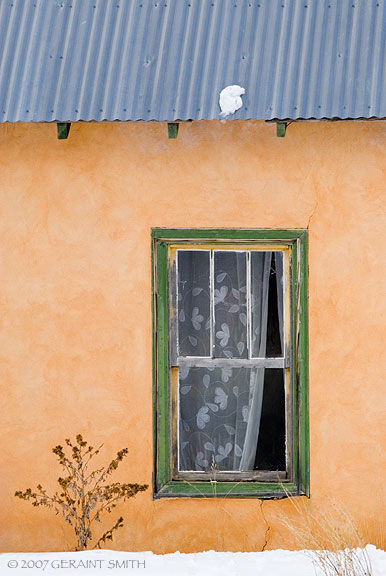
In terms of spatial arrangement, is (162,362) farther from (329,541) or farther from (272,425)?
(329,541)

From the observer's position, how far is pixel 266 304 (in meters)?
7.25

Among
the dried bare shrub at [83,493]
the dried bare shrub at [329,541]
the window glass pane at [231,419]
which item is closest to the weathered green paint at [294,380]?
the window glass pane at [231,419]

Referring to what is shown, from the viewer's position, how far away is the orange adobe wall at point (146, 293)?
7.05 metres

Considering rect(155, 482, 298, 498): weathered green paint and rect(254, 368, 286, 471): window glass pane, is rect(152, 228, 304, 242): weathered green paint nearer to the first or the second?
rect(254, 368, 286, 471): window glass pane

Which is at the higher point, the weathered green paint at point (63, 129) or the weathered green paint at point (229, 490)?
the weathered green paint at point (63, 129)

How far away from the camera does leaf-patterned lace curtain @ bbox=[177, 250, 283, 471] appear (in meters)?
7.24

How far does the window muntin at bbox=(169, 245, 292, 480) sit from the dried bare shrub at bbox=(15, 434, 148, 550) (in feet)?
1.44

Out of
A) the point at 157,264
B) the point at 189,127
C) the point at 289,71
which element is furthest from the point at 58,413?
the point at 289,71

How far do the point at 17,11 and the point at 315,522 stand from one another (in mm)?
4140

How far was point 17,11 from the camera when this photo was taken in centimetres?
718

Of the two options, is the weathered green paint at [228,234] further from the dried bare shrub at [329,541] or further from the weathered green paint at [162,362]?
the dried bare shrub at [329,541]

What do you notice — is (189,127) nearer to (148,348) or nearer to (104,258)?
(104,258)

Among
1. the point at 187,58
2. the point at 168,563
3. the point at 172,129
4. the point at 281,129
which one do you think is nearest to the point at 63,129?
the point at 172,129

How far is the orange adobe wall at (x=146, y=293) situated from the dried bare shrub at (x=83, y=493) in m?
0.08
